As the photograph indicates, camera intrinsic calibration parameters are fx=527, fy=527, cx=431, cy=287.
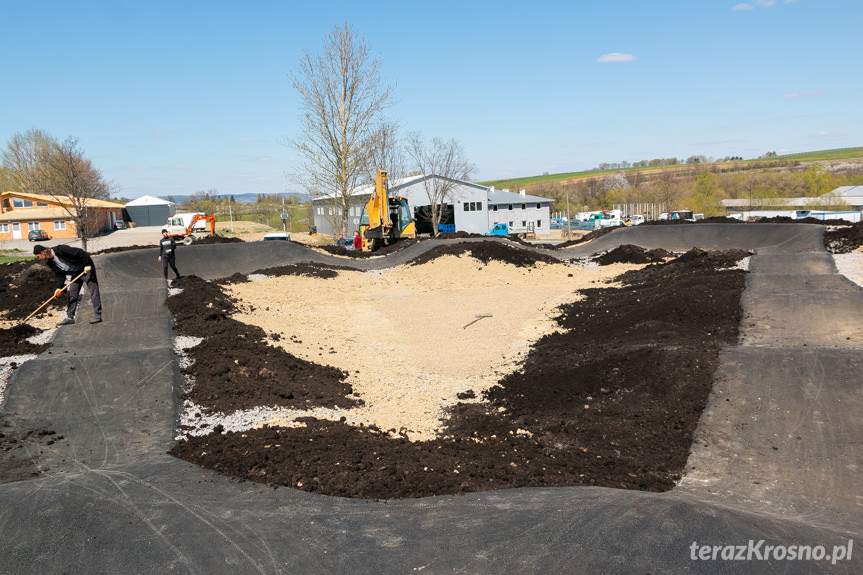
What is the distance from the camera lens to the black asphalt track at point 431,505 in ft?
12.3

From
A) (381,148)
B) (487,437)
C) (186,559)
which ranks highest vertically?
A: (381,148)

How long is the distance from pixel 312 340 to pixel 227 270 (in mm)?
11768

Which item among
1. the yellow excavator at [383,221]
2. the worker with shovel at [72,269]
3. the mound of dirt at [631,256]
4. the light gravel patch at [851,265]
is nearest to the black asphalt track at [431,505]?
the worker with shovel at [72,269]

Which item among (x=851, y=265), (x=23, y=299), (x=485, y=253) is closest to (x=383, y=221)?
(x=485, y=253)

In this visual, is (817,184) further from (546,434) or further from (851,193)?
(546,434)

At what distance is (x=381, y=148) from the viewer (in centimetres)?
4216

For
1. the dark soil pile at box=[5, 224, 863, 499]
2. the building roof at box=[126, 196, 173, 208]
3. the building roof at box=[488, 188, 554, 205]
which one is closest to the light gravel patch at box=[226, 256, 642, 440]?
the dark soil pile at box=[5, 224, 863, 499]

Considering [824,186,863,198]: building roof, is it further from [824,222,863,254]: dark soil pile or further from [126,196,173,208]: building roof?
[126,196,173,208]: building roof

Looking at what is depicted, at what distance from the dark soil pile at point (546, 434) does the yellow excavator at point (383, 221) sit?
56.8ft

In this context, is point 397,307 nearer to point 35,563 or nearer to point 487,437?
point 487,437

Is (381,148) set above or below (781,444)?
above

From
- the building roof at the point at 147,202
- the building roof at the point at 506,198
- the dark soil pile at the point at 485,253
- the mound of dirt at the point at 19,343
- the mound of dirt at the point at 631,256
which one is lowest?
the mound of dirt at the point at 631,256

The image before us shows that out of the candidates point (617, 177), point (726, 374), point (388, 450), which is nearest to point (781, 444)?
point (726, 374)

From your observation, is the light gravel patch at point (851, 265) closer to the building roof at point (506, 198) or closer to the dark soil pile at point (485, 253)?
the dark soil pile at point (485, 253)
